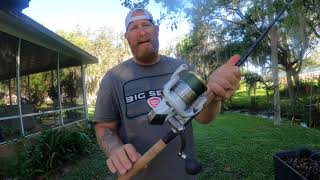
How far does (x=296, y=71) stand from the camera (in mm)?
25953

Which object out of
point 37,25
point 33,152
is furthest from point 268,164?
point 37,25

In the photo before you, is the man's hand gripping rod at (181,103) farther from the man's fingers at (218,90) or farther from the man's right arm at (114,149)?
the man's right arm at (114,149)

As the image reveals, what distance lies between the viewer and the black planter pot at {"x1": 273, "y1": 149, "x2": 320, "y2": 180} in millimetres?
4465

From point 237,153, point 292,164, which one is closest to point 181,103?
point 292,164

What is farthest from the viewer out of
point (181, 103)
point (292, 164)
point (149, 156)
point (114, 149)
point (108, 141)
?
point (292, 164)

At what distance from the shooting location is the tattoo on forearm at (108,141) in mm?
2004

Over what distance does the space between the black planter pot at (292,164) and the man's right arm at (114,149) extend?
2.76m

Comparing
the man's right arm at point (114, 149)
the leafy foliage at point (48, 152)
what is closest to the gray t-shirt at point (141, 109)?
the man's right arm at point (114, 149)

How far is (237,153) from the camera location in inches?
357

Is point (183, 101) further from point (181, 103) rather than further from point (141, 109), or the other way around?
point (141, 109)

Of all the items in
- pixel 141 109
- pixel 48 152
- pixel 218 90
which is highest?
pixel 218 90

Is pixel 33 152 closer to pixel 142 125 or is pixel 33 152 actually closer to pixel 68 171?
pixel 68 171

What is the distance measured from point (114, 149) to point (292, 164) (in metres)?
3.45

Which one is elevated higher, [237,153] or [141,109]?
[141,109]
